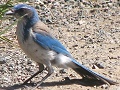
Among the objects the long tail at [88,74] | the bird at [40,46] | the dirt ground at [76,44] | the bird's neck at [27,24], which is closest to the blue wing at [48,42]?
the bird at [40,46]

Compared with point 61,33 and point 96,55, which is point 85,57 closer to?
point 96,55

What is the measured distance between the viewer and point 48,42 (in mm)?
7891

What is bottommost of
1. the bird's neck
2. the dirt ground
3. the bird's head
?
the dirt ground

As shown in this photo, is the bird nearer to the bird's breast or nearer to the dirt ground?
the bird's breast

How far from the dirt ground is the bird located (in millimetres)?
214

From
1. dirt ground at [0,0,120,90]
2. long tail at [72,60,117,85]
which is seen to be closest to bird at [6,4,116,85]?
long tail at [72,60,117,85]

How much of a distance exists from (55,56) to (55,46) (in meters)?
0.14

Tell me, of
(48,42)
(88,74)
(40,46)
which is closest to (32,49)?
(40,46)

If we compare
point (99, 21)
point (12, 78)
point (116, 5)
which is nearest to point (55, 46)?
point (12, 78)

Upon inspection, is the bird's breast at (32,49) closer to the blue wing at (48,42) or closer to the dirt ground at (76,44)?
the blue wing at (48,42)

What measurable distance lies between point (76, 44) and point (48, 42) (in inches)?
80.2

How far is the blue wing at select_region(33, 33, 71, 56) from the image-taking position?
25.4 feet

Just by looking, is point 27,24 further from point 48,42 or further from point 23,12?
point 48,42

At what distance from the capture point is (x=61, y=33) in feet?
34.3
